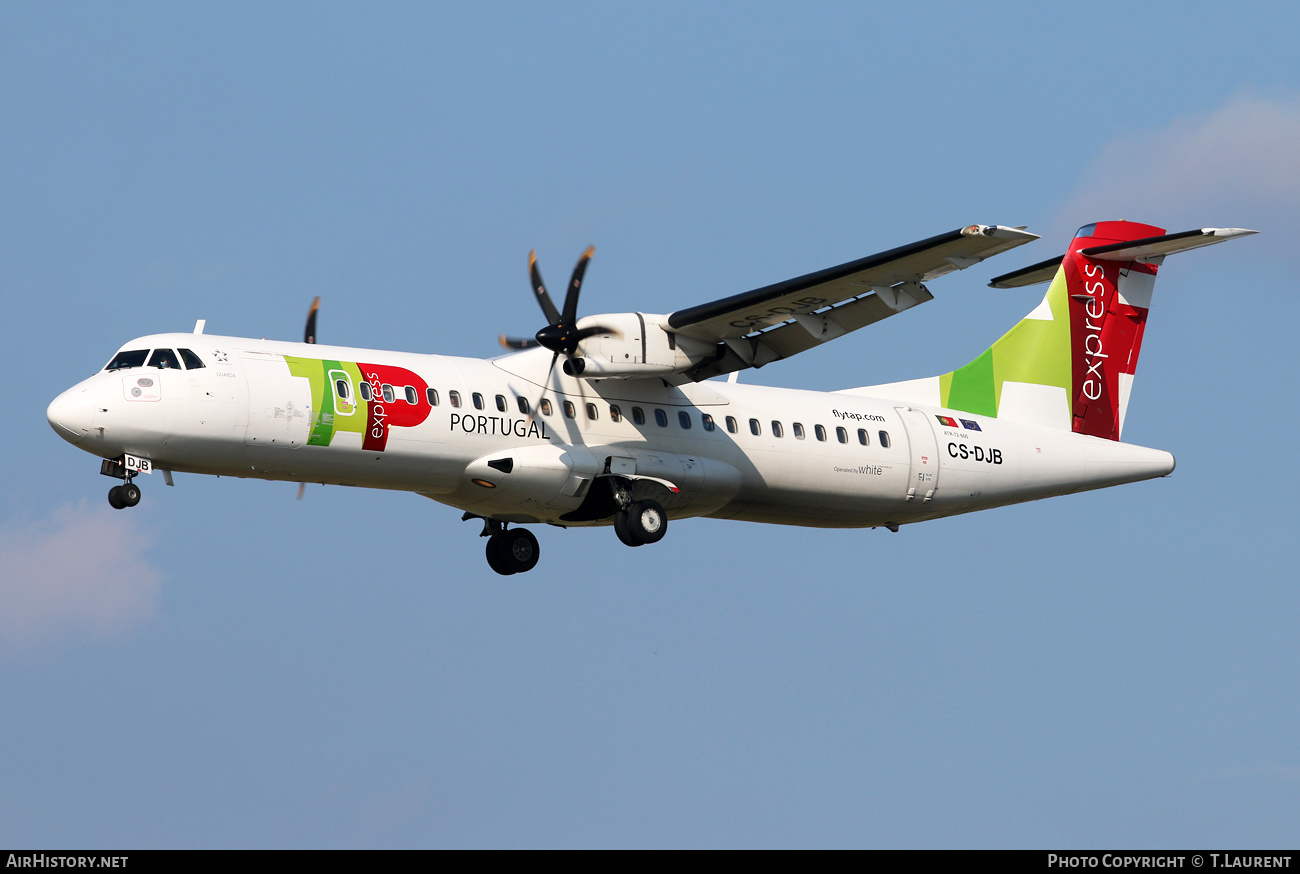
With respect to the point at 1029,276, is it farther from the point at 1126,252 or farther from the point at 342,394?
the point at 342,394

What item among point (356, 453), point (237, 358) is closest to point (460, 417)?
point (356, 453)

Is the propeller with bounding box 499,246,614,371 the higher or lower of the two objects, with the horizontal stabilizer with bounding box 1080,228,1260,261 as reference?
lower

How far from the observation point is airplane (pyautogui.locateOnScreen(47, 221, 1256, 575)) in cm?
1808

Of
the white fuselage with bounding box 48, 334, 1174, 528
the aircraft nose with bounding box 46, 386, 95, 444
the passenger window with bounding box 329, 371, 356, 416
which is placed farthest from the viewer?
the passenger window with bounding box 329, 371, 356, 416

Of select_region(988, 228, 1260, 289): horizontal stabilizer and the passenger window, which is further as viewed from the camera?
select_region(988, 228, 1260, 289): horizontal stabilizer

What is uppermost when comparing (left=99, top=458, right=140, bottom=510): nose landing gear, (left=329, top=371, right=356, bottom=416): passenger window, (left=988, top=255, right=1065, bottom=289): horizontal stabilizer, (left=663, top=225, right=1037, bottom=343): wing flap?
(left=988, top=255, right=1065, bottom=289): horizontal stabilizer

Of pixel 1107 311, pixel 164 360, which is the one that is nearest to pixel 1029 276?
pixel 1107 311

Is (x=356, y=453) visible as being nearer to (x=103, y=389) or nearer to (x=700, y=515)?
(x=103, y=389)

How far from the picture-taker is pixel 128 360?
712 inches

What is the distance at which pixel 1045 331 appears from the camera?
79.9ft

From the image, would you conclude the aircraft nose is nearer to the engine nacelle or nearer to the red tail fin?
the engine nacelle

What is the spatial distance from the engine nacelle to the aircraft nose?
5.49 m

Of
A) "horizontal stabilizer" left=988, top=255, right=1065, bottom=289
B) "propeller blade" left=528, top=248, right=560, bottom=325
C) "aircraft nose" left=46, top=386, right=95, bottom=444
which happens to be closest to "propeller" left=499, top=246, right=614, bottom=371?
"propeller blade" left=528, top=248, right=560, bottom=325

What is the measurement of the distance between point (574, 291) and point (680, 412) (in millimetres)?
2234
